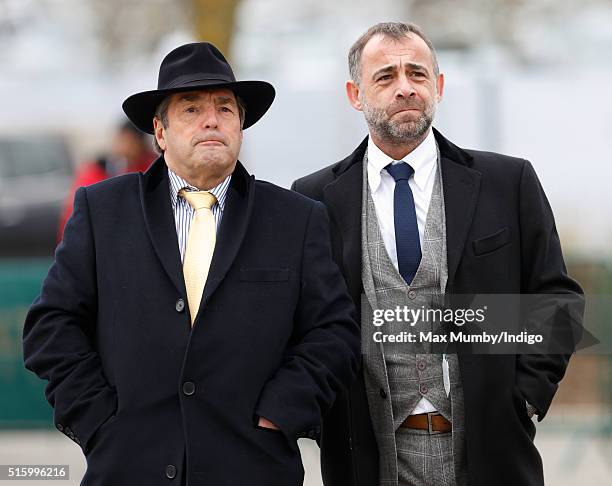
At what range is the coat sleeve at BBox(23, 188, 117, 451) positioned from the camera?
3.57m

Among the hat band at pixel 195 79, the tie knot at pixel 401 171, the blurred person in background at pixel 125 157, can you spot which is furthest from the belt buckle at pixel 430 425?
the blurred person in background at pixel 125 157

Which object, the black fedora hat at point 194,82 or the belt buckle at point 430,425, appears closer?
the black fedora hat at point 194,82

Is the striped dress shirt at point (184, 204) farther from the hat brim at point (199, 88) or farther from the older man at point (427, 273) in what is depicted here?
the older man at point (427, 273)

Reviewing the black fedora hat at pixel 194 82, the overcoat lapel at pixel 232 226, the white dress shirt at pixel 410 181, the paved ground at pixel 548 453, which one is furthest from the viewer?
the paved ground at pixel 548 453

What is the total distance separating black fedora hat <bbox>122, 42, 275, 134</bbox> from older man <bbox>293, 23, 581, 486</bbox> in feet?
1.37

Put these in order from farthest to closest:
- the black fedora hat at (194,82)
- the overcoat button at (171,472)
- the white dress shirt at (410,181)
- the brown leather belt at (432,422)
Result: the white dress shirt at (410,181)
the brown leather belt at (432,422)
the black fedora hat at (194,82)
the overcoat button at (171,472)

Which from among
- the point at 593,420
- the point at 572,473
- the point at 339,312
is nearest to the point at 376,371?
the point at 339,312

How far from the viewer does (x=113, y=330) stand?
3629mm

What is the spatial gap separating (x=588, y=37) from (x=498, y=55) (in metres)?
1.24

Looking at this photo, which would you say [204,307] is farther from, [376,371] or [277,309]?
[376,371]

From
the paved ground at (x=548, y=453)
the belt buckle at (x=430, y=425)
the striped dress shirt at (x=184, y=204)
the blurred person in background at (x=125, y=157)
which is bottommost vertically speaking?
the paved ground at (x=548, y=453)

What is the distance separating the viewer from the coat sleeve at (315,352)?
3566 mm

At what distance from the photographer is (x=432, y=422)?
3.91m

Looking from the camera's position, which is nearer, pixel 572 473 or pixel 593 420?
pixel 572 473
